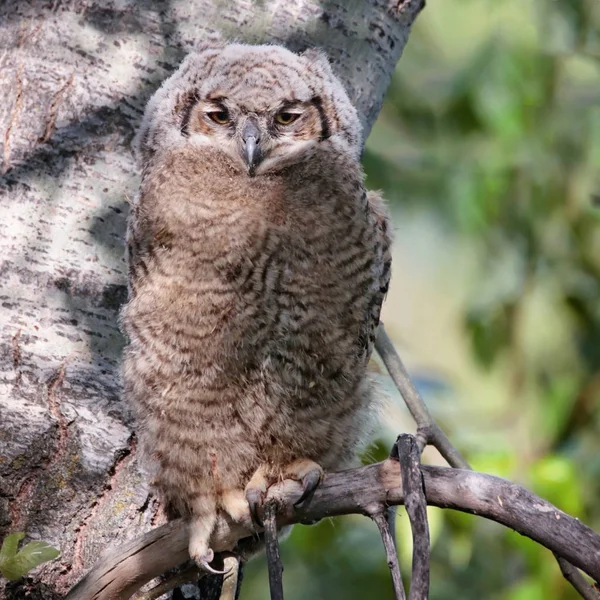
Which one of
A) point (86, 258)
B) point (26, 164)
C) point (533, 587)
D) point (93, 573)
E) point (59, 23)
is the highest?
point (59, 23)

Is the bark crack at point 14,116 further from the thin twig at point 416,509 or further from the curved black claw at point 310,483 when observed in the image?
the thin twig at point 416,509

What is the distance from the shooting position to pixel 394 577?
1167 millimetres

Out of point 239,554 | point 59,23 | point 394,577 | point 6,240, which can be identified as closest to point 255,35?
point 59,23

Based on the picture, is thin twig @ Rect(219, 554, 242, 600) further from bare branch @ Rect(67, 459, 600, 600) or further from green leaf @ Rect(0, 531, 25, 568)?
green leaf @ Rect(0, 531, 25, 568)

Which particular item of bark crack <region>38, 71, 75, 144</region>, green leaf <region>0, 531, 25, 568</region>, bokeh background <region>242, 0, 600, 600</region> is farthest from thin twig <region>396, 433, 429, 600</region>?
bokeh background <region>242, 0, 600, 600</region>

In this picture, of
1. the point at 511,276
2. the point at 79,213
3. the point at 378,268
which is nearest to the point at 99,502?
the point at 79,213

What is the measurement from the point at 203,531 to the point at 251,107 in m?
0.87

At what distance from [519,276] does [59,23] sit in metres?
2.77

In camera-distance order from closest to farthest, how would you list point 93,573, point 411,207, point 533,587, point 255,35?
point 93,573 → point 255,35 → point 533,587 → point 411,207

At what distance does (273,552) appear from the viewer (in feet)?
4.50

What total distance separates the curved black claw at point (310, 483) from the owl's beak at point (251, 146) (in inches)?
24.3

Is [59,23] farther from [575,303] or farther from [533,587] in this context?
[575,303]

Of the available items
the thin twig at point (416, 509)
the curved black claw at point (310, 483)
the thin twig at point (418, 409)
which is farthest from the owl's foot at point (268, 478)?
the thin twig at point (416, 509)

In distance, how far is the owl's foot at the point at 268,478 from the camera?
169cm
